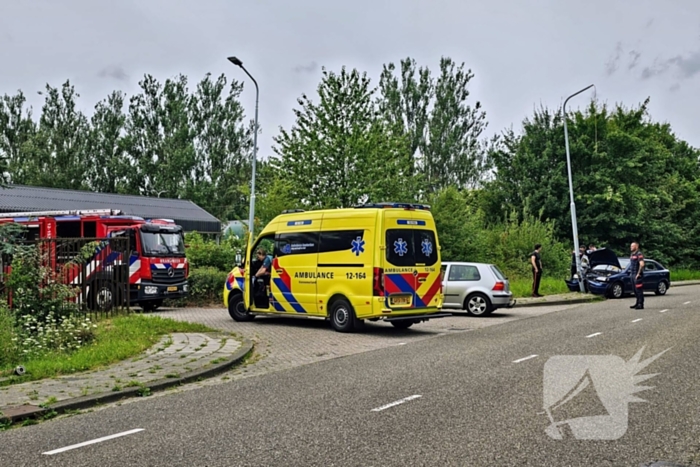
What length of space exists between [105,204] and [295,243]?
2923 cm

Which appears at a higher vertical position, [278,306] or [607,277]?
[607,277]

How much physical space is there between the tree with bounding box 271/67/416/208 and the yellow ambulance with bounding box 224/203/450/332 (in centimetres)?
1309

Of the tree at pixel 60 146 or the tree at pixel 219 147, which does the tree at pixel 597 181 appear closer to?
the tree at pixel 219 147

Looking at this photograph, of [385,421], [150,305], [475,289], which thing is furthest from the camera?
[150,305]

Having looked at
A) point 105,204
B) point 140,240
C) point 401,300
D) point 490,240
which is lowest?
point 401,300

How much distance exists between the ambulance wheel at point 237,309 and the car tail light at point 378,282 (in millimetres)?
4407

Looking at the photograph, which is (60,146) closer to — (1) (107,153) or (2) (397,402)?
(1) (107,153)

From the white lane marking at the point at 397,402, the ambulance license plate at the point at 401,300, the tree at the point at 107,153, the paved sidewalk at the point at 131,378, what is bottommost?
the white lane marking at the point at 397,402

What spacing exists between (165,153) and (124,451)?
54476 millimetres

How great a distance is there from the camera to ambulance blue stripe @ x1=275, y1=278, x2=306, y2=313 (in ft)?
49.8

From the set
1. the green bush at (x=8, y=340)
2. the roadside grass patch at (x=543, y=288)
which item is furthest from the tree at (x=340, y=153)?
the green bush at (x=8, y=340)

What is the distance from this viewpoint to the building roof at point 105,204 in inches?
1458

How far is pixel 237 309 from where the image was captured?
17062 mm

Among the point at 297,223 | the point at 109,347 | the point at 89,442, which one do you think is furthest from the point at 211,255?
the point at 89,442
